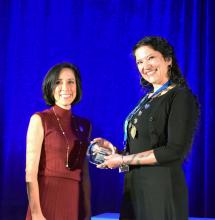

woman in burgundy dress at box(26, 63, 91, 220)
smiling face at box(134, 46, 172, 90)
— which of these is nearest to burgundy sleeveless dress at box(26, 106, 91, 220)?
woman in burgundy dress at box(26, 63, 91, 220)

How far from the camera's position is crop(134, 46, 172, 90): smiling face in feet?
5.84

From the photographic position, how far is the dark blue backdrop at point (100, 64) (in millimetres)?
3576

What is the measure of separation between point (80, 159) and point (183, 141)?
67 cm

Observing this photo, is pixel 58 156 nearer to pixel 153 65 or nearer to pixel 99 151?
pixel 99 151

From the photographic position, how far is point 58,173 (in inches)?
79.2

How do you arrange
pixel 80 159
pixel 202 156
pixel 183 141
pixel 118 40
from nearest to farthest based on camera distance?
pixel 183 141
pixel 80 159
pixel 202 156
pixel 118 40

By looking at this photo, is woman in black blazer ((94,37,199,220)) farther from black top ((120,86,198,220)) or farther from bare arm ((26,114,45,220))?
bare arm ((26,114,45,220))

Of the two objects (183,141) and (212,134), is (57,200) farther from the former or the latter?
(212,134)

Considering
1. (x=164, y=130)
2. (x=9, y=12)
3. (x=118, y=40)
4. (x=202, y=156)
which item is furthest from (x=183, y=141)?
(x=9, y=12)

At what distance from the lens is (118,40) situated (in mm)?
3773

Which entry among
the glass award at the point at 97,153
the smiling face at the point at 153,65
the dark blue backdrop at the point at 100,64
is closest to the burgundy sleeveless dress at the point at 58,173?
the glass award at the point at 97,153

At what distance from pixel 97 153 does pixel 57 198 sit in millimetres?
356

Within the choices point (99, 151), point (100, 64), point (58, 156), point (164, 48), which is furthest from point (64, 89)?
point (100, 64)

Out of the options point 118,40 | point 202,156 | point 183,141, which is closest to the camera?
point 183,141
